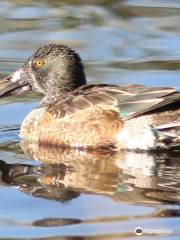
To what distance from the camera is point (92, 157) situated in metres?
11.4

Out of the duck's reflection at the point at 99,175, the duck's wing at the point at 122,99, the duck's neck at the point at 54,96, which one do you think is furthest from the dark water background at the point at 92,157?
the duck's wing at the point at 122,99

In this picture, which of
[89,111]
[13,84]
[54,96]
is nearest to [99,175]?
[89,111]

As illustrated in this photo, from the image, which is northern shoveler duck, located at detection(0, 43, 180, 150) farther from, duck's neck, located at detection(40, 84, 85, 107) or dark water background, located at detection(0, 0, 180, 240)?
dark water background, located at detection(0, 0, 180, 240)

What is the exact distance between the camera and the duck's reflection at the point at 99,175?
9.90m

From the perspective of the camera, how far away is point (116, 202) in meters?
9.62

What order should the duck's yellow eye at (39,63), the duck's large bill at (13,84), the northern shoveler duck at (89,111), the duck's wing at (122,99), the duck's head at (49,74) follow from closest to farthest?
the duck's wing at (122,99), the northern shoveler duck at (89,111), the duck's head at (49,74), the duck's yellow eye at (39,63), the duck's large bill at (13,84)

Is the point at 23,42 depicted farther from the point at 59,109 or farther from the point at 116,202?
the point at 116,202

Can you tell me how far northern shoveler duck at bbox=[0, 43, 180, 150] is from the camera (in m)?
11.3

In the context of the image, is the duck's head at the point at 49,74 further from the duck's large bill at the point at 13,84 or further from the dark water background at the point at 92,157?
the dark water background at the point at 92,157

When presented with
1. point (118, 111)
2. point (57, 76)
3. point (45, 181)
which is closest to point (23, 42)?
point (57, 76)

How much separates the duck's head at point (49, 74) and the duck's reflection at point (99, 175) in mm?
938

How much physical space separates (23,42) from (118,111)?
14.0ft

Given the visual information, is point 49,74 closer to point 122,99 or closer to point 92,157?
point 122,99

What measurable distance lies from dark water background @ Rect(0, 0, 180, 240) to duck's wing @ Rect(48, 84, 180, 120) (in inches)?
17.2
